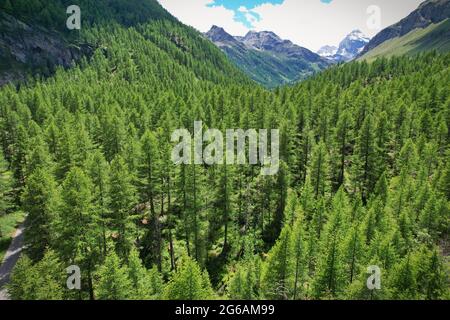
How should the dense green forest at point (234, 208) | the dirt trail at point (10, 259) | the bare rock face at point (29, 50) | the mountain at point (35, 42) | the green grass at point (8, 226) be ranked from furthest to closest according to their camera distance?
the mountain at point (35, 42), the bare rock face at point (29, 50), the green grass at point (8, 226), the dirt trail at point (10, 259), the dense green forest at point (234, 208)

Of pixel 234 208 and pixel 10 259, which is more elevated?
pixel 234 208

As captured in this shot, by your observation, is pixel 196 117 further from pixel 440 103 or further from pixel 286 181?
pixel 440 103

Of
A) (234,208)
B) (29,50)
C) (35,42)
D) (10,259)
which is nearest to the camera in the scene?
(10,259)

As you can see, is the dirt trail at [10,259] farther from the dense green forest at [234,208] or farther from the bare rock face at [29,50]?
the bare rock face at [29,50]

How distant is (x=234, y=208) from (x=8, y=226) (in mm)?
32364

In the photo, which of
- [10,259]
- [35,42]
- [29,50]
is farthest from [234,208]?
[35,42]

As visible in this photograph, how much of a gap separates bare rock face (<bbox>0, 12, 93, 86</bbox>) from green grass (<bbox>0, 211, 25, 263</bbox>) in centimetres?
8398

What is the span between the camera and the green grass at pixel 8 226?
43094 millimetres

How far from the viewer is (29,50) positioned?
132500 mm

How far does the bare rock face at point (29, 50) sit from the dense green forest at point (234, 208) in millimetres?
47772

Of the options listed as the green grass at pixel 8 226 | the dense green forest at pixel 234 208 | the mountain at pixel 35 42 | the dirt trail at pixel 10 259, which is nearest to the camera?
the dense green forest at pixel 234 208

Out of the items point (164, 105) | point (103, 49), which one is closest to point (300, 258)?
point (164, 105)

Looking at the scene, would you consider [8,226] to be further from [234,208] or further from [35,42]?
[35,42]

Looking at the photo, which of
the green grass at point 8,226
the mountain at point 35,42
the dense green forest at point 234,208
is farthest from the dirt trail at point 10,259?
the mountain at point 35,42
